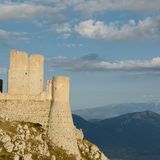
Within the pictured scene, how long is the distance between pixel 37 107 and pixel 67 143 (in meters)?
10.9

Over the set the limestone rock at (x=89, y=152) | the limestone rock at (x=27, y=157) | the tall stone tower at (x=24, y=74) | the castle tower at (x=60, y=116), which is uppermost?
the tall stone tower at (x=24, y=74)

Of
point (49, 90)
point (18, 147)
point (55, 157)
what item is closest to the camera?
point (18, 147)

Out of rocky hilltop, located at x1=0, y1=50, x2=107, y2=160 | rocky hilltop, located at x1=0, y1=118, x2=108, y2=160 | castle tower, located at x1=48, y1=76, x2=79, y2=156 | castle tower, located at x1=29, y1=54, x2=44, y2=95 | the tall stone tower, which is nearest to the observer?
rocky hilltop, located at x1=0, y1=118, x2=108, y2=160

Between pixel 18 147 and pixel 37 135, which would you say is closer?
pixel 18 147

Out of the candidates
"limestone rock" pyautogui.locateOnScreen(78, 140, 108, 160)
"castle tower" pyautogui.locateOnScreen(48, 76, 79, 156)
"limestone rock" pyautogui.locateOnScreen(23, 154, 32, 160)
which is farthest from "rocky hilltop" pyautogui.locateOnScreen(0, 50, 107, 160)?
"limestone rock" pyautogui.locateOnScreen(23, 154, 32, 160)

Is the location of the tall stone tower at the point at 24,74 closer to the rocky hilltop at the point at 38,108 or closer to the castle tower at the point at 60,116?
the rocky hilltop at the point at 38,108

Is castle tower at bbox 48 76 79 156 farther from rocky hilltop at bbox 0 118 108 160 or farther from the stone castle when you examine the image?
rocky hilltop at bbox 0 118 108 160

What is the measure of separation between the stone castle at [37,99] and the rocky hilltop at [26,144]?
2267 mm

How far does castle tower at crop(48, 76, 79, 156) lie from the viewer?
113688 mm

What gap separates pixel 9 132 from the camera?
10375cm

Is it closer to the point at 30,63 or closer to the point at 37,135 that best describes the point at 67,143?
the point at 37,135

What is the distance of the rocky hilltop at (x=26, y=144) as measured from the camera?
Answer: 98312 mm

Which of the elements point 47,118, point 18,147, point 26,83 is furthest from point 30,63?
point 18,147

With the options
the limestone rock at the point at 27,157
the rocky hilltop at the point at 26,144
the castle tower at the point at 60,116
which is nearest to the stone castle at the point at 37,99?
the castle tower at the point at 60,116
